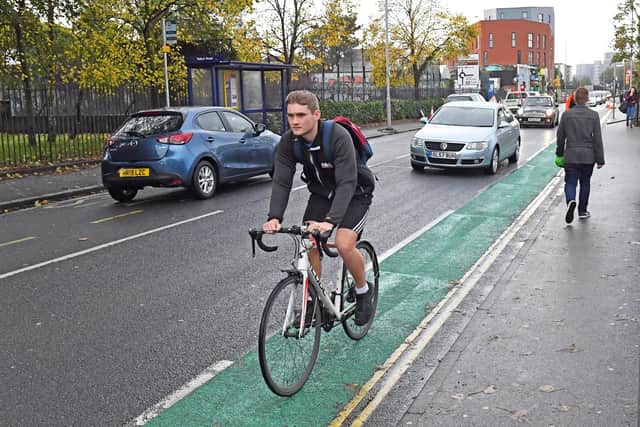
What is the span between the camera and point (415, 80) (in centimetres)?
4834

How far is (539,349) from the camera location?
512 centimetres

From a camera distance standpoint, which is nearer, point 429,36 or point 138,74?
point 138,74

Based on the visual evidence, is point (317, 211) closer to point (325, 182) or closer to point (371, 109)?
point (325, 182)

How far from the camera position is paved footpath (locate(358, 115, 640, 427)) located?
4.14m

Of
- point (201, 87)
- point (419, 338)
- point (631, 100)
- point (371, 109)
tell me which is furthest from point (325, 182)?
point (371, 109)

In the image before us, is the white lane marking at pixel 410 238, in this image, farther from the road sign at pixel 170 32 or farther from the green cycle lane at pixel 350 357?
the road sign at pixel 170 32

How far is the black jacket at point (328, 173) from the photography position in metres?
4.46

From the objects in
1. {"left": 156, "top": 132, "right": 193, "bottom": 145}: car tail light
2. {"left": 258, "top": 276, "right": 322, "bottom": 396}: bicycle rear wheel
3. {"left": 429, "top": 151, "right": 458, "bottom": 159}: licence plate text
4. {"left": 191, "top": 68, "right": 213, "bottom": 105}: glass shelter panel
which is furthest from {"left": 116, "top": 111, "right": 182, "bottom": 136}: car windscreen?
{"left": 191, "top": 68, "right": 213, "bottom": 105}: glass shelter panel

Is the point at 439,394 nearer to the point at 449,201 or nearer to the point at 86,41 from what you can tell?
the point at 449,201

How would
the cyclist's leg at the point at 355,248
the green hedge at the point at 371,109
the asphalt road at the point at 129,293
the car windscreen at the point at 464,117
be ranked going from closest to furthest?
1. the asphalt road at the point at 129,293
2. the cyclist's leg at the point at 355,248
3. the car windscreen at the point at 464,117
4. the green hedge at the point at 371,109

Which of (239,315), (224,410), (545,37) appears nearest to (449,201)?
(239,315)

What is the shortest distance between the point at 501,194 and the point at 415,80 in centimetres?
3650

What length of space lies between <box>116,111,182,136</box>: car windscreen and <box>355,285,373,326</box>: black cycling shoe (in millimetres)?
8093

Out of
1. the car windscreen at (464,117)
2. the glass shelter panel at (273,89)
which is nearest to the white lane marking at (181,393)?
the car windscreen at (464,117)
